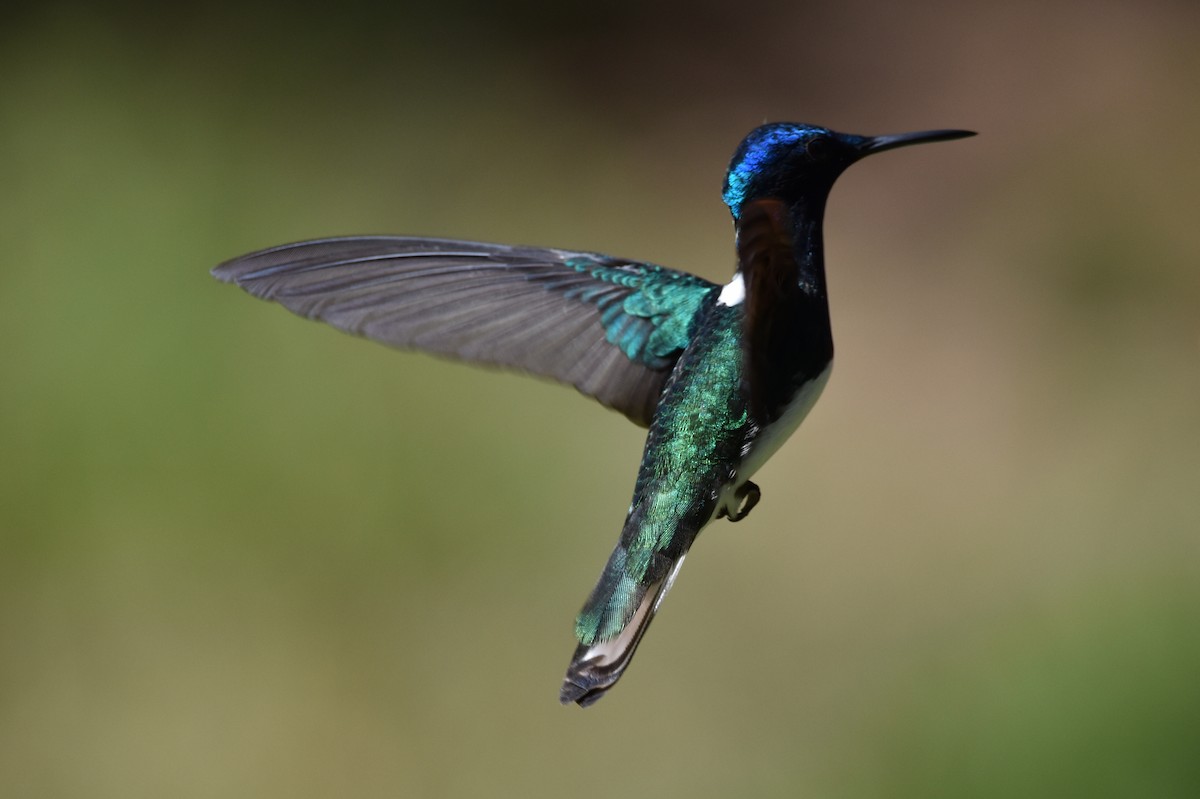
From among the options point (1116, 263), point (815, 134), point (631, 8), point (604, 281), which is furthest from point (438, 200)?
point (815, 134)

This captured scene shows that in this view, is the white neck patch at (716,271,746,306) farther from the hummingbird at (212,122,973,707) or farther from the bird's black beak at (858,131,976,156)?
the bird's black beak at (858,131,976,156)

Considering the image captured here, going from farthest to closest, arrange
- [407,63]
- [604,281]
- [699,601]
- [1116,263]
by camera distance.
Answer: [407,63] → [1116,263] → [699,601] → [604,281]

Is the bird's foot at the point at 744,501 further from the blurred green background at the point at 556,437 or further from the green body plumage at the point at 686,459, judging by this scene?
the blurred green background at the point at 556,437

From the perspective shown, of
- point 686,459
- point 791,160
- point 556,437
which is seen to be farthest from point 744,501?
point 556,437

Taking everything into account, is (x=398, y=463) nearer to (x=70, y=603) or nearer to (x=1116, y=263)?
(x=70, y=603)

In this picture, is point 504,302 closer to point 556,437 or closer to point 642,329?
point 642,329

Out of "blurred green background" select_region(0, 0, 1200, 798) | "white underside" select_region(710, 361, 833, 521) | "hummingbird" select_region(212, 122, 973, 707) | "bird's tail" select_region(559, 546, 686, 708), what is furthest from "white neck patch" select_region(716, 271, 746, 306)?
"blurred green background" select_region(0, 0, 1200, 798)
